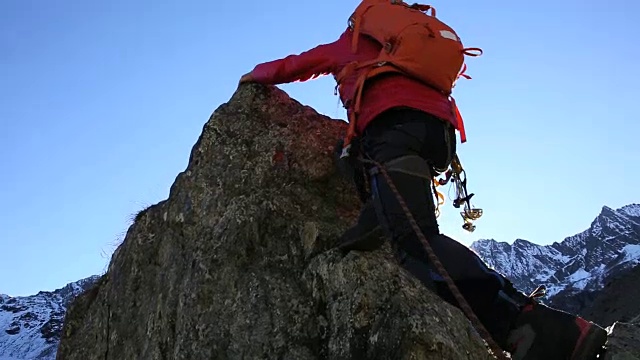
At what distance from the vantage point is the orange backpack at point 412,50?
253 inches

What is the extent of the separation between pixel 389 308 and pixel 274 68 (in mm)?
3598


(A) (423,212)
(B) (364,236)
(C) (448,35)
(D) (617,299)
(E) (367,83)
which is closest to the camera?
(A) (423,212)

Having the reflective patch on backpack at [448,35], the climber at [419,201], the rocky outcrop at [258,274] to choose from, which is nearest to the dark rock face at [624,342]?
the climber at [419,201]

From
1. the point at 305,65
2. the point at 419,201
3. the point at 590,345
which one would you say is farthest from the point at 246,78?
the point at 590,345

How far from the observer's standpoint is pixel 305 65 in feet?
24.6

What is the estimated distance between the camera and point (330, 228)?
6.93 m

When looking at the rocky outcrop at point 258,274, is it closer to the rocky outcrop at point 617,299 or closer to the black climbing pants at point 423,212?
the black climbing pants at point 423,212

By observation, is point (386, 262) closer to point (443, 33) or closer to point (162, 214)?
point (443, 33)

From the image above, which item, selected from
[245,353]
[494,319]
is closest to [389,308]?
[494,319]

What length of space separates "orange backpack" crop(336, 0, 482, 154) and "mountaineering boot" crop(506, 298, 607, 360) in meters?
2.25

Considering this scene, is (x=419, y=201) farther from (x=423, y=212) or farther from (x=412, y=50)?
(x=412, y=50)

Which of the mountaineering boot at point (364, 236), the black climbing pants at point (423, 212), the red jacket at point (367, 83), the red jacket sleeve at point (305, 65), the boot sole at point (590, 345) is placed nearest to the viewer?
the boot sole at point (590, 345)

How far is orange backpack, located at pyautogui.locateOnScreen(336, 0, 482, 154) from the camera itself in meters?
6.44

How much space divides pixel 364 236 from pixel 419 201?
61 centimetres
